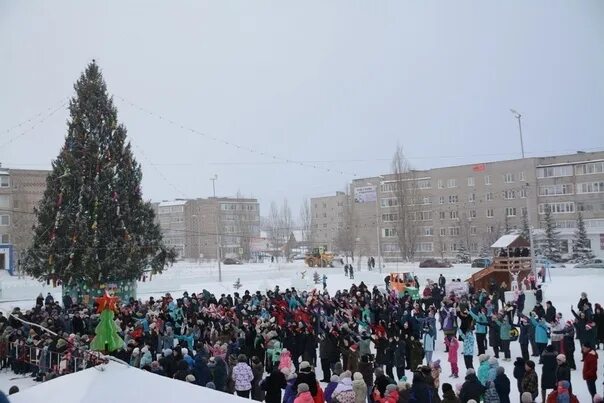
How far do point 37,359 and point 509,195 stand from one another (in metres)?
62.5

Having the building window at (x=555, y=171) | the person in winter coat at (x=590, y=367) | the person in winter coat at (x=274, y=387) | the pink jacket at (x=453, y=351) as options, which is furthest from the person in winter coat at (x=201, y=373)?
the building window at (x=555, y=171)

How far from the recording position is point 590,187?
220 ft

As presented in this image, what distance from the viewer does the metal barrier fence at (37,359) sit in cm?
1420

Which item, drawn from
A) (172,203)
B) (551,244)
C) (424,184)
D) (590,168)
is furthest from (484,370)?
(172,203)

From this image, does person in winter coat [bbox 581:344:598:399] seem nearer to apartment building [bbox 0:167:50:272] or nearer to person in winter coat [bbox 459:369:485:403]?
person in winter coat [bbox 459:369:485:403]

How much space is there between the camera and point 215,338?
16.1 metres

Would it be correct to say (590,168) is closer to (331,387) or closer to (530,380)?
(530,380)

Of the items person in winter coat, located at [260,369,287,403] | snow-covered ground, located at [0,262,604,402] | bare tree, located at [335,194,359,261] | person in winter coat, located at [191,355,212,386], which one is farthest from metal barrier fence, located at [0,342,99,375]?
bare tree, located at [335,194,359,261]

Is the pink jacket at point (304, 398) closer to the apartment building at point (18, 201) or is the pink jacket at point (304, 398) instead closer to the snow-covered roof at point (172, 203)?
the apartment building at point (18, 201)

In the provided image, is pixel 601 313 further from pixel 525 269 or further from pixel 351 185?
pixel 351 185

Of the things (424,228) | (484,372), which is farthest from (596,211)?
(484,372)

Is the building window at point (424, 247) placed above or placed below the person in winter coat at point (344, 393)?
above

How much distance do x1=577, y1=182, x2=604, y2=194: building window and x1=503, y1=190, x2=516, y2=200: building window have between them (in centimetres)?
697

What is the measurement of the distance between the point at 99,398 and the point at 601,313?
14020mm
